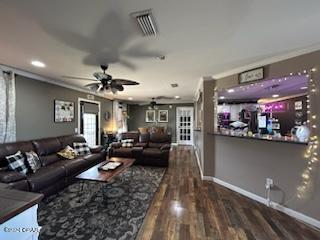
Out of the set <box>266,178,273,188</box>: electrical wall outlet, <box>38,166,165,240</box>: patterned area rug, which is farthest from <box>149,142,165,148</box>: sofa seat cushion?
<box>266,178,273,188</box>: electrical wall outlet

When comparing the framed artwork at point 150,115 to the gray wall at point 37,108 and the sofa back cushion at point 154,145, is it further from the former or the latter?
the gray wall at point 37,108

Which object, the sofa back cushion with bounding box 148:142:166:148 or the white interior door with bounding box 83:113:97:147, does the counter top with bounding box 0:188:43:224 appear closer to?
the sofa back cushion with bounding box 148:142:166:148

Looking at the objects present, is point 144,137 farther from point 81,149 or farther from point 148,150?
point 81,149

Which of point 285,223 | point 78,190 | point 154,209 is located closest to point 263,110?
point 285,223

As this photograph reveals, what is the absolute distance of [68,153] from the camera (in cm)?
423

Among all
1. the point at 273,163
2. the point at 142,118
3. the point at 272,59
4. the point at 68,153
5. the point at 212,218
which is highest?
the point at 272,59

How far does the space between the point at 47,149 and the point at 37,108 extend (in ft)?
3.49

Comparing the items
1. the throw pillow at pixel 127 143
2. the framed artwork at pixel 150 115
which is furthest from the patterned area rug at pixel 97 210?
the framed artwork at pixel 150 115

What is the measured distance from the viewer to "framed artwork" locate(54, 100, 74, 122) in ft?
15.6

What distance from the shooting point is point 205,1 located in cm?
153

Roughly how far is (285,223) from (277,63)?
7.80ft

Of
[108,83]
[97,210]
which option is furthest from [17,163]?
[108,83]

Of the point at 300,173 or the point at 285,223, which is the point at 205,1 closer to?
the point at 300,173

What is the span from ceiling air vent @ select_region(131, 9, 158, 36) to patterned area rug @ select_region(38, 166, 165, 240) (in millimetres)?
2416
